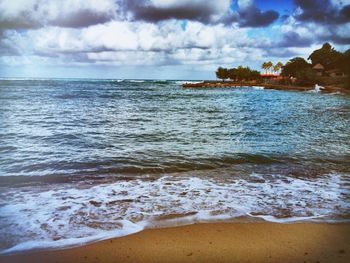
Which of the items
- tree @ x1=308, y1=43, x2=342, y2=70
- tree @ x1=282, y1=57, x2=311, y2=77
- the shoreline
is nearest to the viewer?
the shoreline

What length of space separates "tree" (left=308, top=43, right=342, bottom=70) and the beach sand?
120436 millimetres

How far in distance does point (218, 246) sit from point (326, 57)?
12832 cm

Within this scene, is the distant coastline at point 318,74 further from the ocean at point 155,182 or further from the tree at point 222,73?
the ocean at point 155,182

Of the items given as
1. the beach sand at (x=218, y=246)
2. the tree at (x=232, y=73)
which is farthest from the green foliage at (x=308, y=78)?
the beach sand at (x=218, y=246)

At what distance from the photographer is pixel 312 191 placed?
24.0ft

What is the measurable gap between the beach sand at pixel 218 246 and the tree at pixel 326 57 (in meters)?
120

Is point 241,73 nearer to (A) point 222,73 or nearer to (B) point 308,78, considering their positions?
(A) point 222,73

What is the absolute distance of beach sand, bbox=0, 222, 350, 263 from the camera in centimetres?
417

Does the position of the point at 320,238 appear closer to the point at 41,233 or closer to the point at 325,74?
the point at 41,233

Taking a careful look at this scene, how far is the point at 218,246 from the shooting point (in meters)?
4.49

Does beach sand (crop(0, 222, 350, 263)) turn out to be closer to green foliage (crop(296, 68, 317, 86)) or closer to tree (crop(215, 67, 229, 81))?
green foliage (crop(296, 68, 317, 86))

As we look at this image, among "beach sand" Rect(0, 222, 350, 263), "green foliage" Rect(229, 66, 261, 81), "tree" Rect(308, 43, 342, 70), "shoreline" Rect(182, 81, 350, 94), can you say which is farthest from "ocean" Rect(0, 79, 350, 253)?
"green foliage" Rect(229, 66, 261, 81)

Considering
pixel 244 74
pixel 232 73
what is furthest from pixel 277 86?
pixel 232 73

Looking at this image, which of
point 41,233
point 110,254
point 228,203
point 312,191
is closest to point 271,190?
Result: point 312,191
